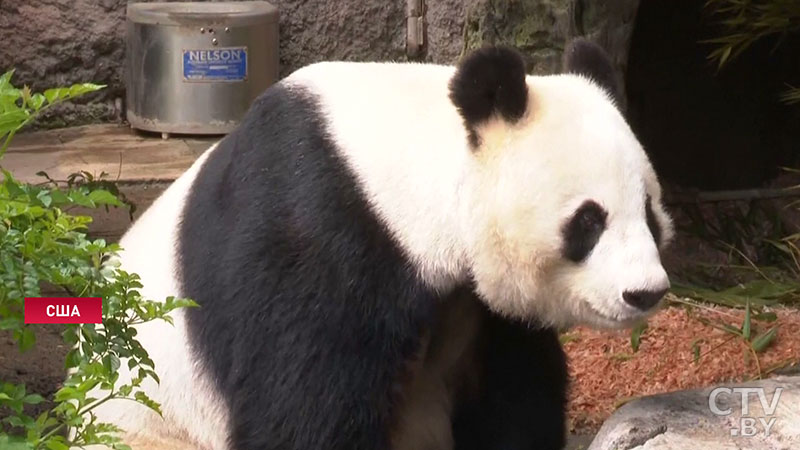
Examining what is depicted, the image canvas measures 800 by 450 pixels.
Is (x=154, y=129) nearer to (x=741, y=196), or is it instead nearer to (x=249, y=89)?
(x=249, y=89)

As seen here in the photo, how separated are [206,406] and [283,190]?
555 mm

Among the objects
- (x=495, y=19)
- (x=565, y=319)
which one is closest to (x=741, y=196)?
(x=495, y=19)

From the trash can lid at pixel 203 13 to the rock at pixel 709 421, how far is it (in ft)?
12.2

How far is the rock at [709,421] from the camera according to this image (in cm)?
258

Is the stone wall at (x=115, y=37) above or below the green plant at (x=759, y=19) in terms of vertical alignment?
below

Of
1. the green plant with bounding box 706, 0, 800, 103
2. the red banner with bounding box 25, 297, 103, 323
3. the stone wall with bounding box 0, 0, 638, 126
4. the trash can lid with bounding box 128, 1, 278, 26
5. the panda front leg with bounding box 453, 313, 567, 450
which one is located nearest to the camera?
the red banner with bounding box 25, 297, 103, 323

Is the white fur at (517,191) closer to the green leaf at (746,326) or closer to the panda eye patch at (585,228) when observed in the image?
the panda eye patch at (585,228)

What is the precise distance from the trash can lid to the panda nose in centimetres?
384

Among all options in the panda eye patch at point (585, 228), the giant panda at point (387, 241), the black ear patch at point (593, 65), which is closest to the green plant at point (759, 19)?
the black ear patch at point (593, 65)

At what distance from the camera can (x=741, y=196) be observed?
5824 mm

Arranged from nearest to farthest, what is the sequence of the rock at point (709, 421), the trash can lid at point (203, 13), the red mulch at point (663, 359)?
the rock at point (709, 421) → the red mulch at point (663, 359) → the trash can lid at point (203, 13)

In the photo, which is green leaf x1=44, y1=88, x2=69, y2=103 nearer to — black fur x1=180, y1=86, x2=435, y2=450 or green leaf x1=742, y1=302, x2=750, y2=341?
black fur x1=180, y1=86, x2=435, y2=450

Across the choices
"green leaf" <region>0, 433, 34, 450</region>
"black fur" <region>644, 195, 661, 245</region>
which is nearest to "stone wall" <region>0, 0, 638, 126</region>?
"black fur" <region>644, 195, 661, 245</region>

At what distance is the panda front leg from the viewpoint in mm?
3059
